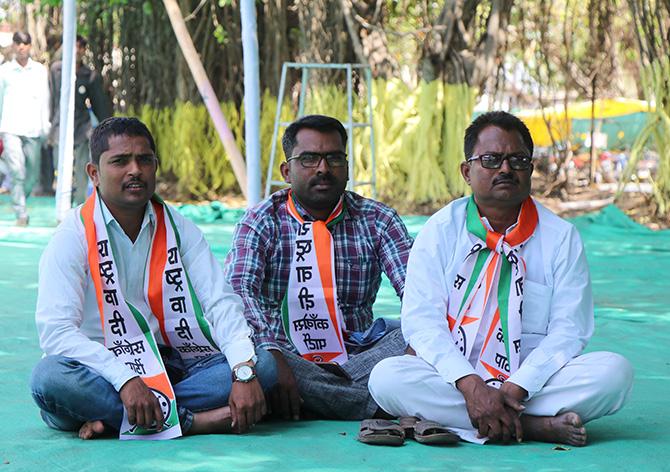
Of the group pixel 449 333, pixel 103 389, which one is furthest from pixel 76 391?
pixel 449 333

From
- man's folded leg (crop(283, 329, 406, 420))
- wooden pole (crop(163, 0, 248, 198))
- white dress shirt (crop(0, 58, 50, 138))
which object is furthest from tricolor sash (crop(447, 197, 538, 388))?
white dress shirt (crop(0, 58, 50, 138))

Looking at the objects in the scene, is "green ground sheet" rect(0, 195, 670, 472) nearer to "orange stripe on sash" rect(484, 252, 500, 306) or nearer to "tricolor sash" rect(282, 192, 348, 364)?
"tricolor sash" rect(282, 192, 348, 364)

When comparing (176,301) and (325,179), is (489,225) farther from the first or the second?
(176,301)

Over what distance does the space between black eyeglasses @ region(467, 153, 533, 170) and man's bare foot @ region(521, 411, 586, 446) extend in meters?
0.70

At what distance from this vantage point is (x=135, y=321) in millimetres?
3238

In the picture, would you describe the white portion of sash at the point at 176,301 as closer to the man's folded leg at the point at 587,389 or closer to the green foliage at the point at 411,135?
the man's folded leg at the point at 587,389

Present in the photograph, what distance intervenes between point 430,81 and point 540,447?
831 centimetres

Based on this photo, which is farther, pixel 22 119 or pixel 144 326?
pixel 22 119

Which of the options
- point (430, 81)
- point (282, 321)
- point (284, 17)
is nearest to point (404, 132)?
point (430, 81)

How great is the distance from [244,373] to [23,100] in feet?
22.4

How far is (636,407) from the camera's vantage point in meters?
3.58

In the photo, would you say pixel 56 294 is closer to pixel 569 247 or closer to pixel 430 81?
pixel 569 247

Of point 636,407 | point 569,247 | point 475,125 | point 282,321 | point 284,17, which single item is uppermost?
point 284,17

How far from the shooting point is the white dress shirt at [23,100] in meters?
9.38
